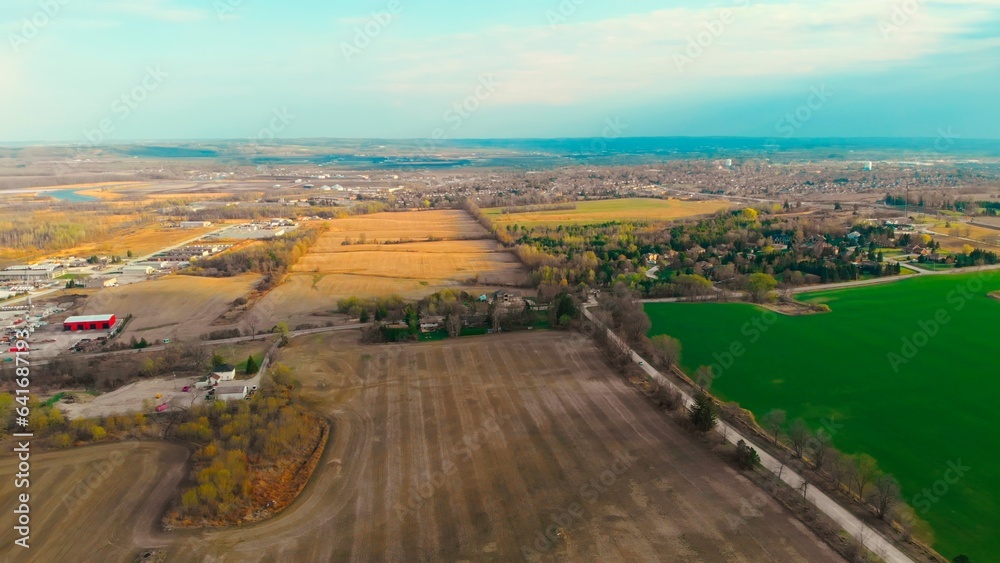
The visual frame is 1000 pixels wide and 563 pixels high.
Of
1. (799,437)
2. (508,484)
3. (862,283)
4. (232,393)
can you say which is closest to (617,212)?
(862,283)

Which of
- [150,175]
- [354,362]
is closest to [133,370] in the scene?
[354,362]

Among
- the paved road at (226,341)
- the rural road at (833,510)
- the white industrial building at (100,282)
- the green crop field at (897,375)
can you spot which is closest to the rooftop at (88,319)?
the paved road at (226,341)

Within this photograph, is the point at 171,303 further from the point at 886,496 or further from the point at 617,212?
the point at 617,212

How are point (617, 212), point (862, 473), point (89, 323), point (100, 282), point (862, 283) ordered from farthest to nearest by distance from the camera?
point (617, 212), point (100, 282), point (862, 283), point (89, 323), point (862, 473)

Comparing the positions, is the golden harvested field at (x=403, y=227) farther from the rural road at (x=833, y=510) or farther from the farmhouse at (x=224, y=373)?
the rural road at (x=833, y=510)

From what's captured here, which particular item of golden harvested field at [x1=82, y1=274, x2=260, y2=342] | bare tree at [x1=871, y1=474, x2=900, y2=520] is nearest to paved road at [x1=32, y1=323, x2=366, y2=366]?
golden harvested field at [x1=82, y1=274, x2=260, y2=342]
